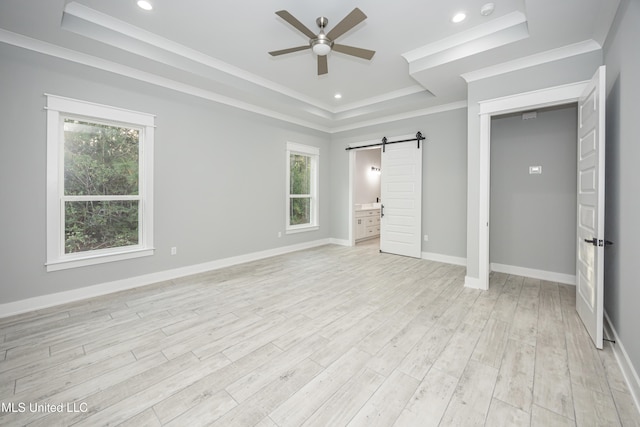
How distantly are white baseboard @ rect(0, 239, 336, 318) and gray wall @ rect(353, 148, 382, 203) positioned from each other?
375cm

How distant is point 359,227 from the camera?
7078mm

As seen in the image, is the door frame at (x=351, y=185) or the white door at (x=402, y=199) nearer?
the white door at (x=402, y=199)

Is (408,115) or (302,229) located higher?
(408,115)

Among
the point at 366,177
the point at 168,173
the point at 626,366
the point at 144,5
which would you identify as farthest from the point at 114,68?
A: the point at 366,177

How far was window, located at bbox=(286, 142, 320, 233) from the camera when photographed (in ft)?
19.4

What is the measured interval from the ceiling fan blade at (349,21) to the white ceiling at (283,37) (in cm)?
36

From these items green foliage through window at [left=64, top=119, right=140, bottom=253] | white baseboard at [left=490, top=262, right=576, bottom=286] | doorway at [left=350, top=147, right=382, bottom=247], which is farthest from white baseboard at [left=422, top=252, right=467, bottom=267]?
green foliage through window at [left=64, top=119, right=140, bottom=253]

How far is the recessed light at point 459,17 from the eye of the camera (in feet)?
8.99

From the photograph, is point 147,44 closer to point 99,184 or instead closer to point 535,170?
point 99,184

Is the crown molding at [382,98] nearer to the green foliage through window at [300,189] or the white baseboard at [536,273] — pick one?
the green foliage through window at [300,189]

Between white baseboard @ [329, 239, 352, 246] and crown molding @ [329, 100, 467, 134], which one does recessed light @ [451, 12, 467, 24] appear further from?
white baseboard @ [329, 239, 352, 246]

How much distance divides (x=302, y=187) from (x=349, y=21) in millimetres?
4191

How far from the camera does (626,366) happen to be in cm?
186

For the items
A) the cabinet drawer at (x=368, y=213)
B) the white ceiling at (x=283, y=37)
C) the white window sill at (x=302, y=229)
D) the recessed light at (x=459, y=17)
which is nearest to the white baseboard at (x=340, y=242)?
the white window sill at (x=302, y=229)
